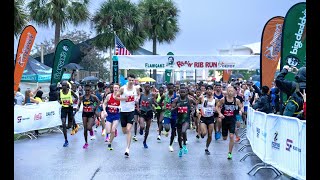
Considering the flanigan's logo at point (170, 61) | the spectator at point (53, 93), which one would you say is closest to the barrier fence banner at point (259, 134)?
the spectator at point (53, 93)

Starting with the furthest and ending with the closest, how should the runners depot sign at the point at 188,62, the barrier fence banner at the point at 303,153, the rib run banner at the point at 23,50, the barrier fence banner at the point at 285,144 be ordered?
the runners depot sign at the point at 188,62 → the rib run banner at the point at 23,50 → the barrier fence banner at the point at 285,144 → the barrier fence banner at the point at 303,153

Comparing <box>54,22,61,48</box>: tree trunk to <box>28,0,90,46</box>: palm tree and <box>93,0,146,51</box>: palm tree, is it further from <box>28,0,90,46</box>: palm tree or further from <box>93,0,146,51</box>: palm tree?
<box>93,0,146,51</box>: palm tree

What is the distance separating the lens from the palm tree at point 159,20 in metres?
44.4

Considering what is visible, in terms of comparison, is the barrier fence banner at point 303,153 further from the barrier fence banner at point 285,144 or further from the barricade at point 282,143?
the barrier fence banner at point 285,144

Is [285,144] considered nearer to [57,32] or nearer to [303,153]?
[303,153]

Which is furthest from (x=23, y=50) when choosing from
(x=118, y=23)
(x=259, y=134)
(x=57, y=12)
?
(x=118, y=23)

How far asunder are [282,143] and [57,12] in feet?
83.9

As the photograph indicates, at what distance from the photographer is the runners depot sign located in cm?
2508

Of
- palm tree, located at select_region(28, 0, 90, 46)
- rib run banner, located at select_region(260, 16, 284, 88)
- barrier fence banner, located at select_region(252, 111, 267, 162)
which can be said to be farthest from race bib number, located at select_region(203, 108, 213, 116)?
palm tree, located at select_region(28, 0, 90, 46)

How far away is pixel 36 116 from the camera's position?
60.3 feet

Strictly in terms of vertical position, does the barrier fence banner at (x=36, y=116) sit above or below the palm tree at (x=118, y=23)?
below

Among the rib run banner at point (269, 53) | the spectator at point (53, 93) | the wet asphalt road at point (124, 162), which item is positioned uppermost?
the rib run banner at point (269, 53)

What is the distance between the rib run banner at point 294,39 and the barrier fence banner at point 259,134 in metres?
1.59

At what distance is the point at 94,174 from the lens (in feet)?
34.1
